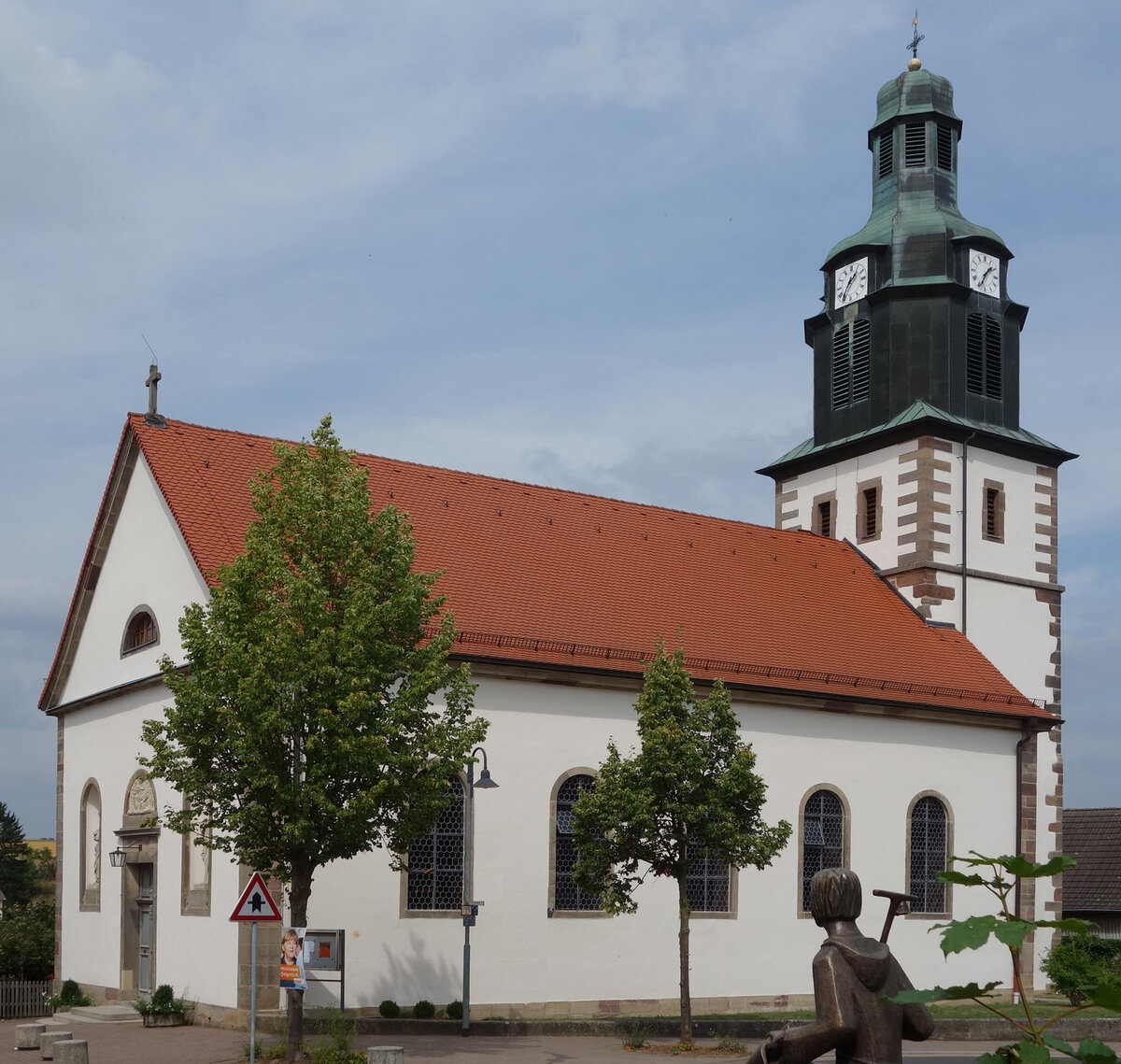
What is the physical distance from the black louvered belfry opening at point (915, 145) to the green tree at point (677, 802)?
18628 mm

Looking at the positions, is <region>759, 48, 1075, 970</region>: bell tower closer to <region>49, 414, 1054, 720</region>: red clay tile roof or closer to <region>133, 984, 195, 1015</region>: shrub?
<region>49, 414, 1054, 720</region>: red clay tile roof

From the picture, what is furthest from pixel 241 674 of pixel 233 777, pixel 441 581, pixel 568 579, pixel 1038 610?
pixel 1038 610

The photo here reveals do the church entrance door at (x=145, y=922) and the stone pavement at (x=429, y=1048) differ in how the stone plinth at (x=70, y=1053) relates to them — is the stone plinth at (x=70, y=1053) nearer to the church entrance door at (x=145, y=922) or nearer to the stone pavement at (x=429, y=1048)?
the stone pavement at (x=429, y=1048)

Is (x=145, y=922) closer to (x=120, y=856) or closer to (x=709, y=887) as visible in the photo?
(x=120, y=856)

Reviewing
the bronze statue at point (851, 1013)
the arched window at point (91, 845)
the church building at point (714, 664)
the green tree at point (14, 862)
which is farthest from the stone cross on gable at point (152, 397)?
the green tree at point (14, 862)

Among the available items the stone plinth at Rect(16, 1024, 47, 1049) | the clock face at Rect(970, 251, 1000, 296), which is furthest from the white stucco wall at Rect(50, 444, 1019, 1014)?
the clock face at Rect(970, 251, 1000, 296)

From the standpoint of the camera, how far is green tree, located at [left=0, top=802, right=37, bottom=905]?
66.8 m

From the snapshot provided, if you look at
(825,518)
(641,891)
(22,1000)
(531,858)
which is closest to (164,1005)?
(22,1000)

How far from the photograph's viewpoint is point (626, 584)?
1057 inches

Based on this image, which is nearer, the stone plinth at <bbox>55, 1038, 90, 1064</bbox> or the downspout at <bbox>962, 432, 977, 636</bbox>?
the stone plinth at <bbox>55, 1038, 90, 1064</bbox>

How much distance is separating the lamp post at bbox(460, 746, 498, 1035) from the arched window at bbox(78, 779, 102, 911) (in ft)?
24.2

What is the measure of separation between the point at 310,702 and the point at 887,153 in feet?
77.5

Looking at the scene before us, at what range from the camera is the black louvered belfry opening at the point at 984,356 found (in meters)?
32.7

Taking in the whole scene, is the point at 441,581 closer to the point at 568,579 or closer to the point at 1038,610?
the point at 568,579
